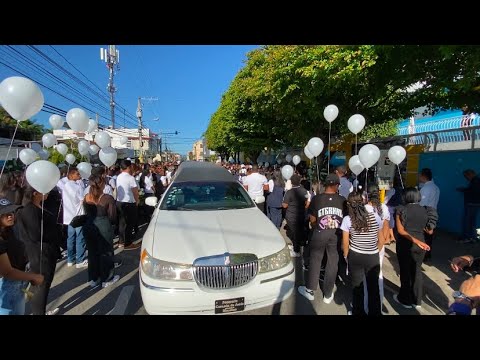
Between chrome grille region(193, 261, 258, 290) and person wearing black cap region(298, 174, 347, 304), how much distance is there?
143 cm

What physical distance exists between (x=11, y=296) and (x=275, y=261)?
242 centimetres

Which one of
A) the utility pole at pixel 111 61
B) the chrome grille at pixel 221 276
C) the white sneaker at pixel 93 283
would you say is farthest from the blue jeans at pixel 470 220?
the utility pole at pixel 111 61

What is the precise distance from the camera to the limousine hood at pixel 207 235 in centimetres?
302

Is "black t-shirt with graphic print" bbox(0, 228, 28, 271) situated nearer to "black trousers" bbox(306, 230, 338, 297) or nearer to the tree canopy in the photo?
"black trousers" bbox(306, 230, 338, 297)

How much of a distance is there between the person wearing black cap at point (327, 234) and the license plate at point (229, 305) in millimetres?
1459

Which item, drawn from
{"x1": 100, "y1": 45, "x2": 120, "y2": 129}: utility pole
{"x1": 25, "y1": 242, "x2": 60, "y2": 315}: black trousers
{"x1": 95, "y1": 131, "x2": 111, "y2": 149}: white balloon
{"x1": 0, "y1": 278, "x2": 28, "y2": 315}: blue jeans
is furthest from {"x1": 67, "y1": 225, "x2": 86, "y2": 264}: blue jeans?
{"x1": 100, "y1": 45, "x2": 120, "y2": 129}: utility pole

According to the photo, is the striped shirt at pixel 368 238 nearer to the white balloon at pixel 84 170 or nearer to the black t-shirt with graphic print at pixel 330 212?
the black t-shirt with graphic print at pixel 330 212

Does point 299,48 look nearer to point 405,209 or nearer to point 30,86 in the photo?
point 405,209

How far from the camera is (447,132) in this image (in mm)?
8070

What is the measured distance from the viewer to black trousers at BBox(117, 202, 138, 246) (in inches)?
242

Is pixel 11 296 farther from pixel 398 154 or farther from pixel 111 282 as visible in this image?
pixel 398 154

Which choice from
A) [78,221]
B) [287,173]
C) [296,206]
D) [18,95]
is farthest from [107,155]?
[296,206]

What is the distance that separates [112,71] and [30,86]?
2327 cm
